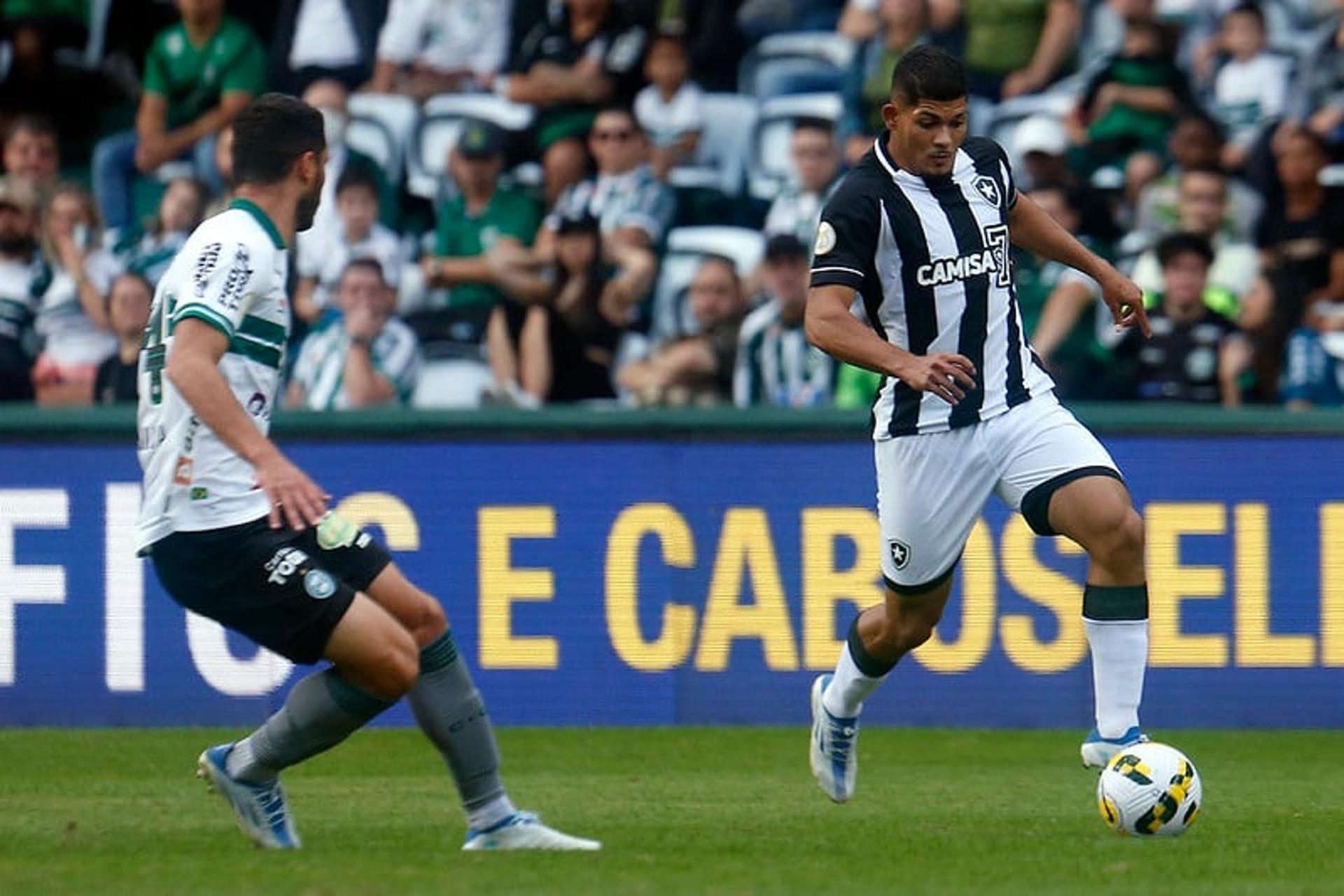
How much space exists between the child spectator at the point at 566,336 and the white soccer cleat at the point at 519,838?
6300mm

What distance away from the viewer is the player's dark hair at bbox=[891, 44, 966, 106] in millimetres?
7477

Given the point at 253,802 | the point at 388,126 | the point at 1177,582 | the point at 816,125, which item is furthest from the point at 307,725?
the point at 388,126

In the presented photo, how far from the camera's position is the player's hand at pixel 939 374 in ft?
23.2

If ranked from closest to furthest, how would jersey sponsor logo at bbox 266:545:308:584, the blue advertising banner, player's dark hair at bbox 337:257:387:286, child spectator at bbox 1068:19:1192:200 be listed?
Answer: jersey sponsor logo at bbox 266:545:308:584
the blue advertising banner
player's dark hair at bbox 337:257:387:286
child spectator at bbox 1068:19:1192:200

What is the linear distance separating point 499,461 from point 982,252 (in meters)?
3.90

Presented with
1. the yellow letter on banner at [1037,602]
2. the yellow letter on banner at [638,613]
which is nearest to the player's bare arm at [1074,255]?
the yellow letter on banner at [1037,602]

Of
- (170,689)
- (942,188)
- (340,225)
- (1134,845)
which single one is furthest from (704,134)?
(1134,845)

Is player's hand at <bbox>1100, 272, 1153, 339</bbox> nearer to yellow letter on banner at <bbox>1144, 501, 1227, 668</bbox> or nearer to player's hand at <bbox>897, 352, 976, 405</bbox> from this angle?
player's hand at <bbox>897, 352, 976, 405</bbox>

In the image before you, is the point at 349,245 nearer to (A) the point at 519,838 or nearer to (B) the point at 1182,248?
(B) the point at 1182,248

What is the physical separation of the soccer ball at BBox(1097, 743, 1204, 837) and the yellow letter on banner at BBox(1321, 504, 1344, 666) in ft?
12.9

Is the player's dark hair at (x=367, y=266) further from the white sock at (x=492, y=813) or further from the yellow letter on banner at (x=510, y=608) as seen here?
the white sock at (x=492, y=813)

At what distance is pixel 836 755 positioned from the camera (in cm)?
829

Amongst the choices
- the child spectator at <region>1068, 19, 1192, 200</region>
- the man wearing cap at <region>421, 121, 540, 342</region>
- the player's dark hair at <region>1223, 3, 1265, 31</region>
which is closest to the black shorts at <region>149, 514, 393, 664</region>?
the man wearing cap at <region>421, 121, 540, 342</region>

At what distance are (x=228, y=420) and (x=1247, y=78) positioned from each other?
30.3 ft
